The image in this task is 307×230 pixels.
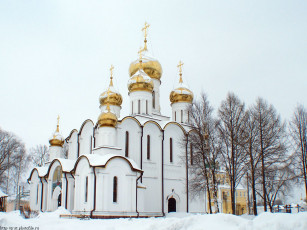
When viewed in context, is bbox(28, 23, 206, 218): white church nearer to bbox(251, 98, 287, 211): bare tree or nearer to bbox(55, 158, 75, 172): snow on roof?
bbox(55, 158, 75, 172): snow on roof

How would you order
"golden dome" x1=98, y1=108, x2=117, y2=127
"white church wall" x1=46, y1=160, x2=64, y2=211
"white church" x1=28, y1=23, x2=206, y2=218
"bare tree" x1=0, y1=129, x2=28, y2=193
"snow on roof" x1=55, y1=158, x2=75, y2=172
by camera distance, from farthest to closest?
"bare tree" x1=0, y1=129, x2=28, y2=193 < "white church wall" x1=46, y1=160, x2=64, y2=211 < "snow on roof" x1=55, y1=158, x2=75, y2=172 < "golden dome" x1=98, y1=108, x2=117, y2=127 < "white church" x1=28, y1=23, x2=206, y2=218

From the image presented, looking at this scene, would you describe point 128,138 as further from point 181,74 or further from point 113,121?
point 181,74

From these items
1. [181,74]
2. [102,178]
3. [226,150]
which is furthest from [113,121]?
[181,74]

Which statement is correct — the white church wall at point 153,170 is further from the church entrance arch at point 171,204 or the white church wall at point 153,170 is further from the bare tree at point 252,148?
the bare tree at point 252,148

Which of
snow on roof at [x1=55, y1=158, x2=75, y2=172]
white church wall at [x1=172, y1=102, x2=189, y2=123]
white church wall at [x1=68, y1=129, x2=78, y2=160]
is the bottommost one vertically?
snow on roof at [x1=55, y1=158, x2=75, y2=172]

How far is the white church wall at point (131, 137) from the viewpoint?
19375mm

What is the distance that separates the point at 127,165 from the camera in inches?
691

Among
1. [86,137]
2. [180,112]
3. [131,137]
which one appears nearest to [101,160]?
[131,137]

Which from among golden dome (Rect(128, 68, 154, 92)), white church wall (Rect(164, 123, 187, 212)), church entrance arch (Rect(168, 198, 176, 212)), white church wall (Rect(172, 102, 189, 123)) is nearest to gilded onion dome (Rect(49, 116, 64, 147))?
golden dome (Rect(128, 68, 154, 92))

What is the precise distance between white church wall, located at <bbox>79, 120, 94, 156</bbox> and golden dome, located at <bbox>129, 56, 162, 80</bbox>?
19.5 feet

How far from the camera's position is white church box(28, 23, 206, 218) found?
17.1 m

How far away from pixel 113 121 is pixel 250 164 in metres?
7.70

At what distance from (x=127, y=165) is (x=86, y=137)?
4995mm

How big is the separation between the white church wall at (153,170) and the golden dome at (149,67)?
5.48 metres
